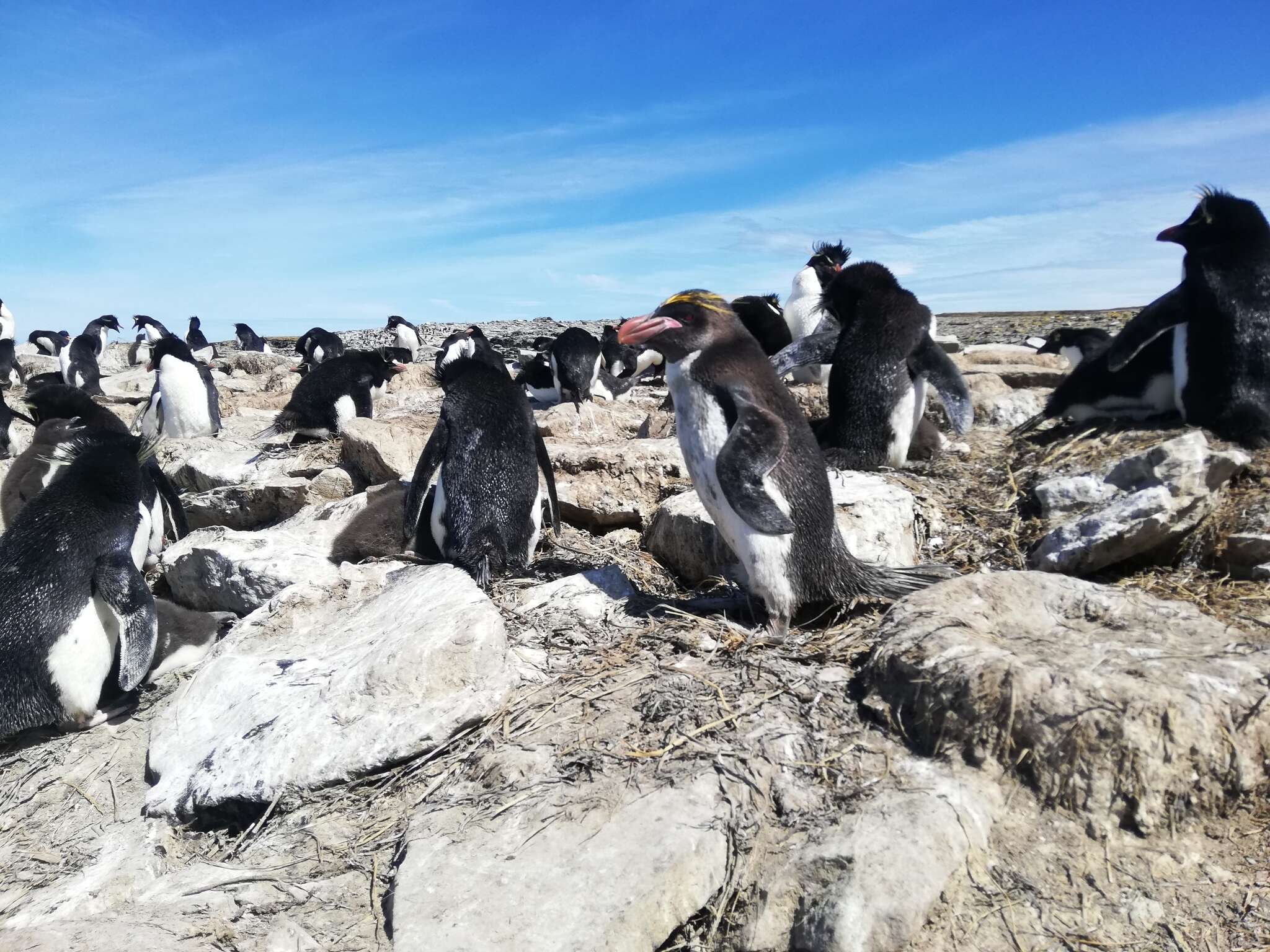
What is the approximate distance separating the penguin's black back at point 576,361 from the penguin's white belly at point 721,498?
16.6ft

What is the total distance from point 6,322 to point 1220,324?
23844 millimetres

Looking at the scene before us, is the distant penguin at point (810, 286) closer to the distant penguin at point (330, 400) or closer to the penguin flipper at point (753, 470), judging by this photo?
the distant penguin at point (330, 400)

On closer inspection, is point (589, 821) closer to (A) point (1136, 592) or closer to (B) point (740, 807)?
(B) point (740, 807)

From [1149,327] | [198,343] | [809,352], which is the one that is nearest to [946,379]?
[809,352]

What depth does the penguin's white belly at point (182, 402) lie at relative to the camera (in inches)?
353

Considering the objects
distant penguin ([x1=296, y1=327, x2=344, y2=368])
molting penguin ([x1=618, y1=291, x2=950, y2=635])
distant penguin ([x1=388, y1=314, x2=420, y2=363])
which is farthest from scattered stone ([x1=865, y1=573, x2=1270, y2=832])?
distant penguin ([x1=388, y1=314, x2=420, y2=363])

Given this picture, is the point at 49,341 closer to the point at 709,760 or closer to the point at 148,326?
the point at 148,326

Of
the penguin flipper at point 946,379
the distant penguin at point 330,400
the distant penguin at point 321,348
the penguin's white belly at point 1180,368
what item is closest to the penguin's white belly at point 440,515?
the penguin flipper at point 946,379

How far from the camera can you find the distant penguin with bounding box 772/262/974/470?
5008mm

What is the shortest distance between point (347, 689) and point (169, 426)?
7077 mm

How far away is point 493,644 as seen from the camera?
3.09 metres

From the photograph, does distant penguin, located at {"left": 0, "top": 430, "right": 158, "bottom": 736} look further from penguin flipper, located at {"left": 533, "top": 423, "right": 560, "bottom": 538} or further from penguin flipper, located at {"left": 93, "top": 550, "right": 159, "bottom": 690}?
penguin flipper, located at {"left": 533, "top": 423, "right": 560, "bottom": 538}

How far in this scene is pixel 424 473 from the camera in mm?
4496

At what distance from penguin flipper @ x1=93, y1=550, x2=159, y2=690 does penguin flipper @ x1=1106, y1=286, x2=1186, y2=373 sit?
186 inches
